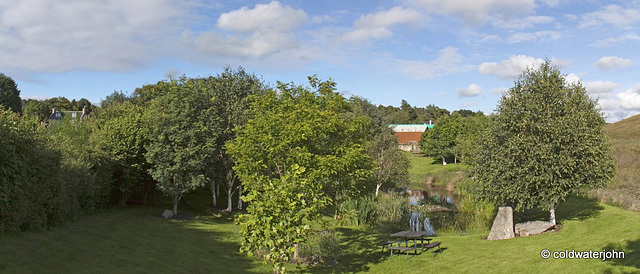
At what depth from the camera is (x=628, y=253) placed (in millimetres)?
12414

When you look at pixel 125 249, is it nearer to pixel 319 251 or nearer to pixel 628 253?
pixel 319 251

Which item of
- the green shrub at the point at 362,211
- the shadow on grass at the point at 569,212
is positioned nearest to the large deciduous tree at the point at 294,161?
the green shrub at the point at 362,211

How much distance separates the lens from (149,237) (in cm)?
2028

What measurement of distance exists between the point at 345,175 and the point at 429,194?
3696cm

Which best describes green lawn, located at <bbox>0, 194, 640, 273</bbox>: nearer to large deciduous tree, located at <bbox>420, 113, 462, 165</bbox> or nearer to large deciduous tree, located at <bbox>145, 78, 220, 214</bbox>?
large deciduous tree, located at <bbox>145, 78, 220, 214</bbox>

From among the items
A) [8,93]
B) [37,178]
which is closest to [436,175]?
[37,178]

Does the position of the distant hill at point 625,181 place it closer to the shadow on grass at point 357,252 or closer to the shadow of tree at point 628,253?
A: the shadow of tree at point 628,253

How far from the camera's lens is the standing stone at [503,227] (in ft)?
65.5

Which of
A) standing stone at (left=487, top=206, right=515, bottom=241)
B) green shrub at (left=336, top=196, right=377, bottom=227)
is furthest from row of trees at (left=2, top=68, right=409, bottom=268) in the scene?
standing stone at (left=487, top=206, right=515, bottom=241)

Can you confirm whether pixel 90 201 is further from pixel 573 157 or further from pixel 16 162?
pixel 573 157

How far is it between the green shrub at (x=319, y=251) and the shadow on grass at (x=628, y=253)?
10.0 m

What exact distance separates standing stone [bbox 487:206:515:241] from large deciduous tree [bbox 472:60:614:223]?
2.08 metres

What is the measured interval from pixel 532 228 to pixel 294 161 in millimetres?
13338

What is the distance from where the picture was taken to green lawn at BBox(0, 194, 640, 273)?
42.8ft
